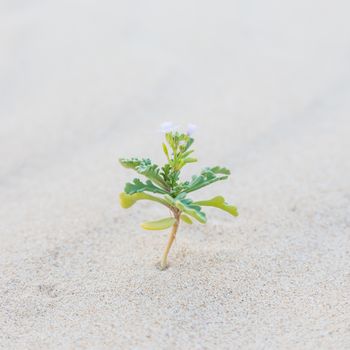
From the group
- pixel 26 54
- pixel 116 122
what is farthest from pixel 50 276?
pixel 26 54

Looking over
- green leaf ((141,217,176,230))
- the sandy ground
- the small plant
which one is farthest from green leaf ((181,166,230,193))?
the sandy ground

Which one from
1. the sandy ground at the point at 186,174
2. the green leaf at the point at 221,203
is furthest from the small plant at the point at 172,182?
the sandy ground at the point at 186,174

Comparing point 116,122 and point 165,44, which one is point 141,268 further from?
point 165,44

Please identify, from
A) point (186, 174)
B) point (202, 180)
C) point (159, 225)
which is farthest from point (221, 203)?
point (186, 174)

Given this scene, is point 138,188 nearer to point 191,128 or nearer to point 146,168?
point 146,168

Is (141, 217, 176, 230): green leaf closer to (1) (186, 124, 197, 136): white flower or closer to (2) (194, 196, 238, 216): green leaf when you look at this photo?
(2) (194, 196, 238, 216): green leaf

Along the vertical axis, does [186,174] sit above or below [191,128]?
above

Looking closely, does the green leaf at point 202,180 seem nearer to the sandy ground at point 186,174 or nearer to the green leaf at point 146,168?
the green leaf at point 146,168
